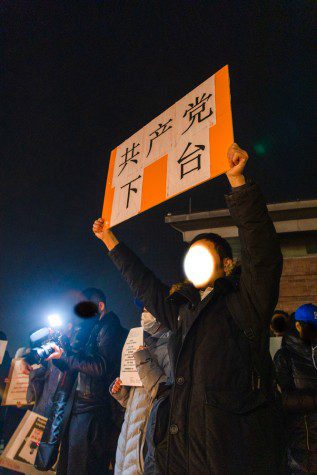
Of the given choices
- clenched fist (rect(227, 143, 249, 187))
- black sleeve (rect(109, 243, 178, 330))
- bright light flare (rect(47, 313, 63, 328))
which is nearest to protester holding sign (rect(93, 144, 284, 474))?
clenched fist (rect(227, 143, 249, 187))

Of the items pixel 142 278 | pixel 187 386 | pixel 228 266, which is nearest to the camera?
pixel 187 386

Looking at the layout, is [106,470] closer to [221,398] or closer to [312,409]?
[312,409]

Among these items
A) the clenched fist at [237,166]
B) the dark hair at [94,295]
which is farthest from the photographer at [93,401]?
the clenched fist at [237,166]

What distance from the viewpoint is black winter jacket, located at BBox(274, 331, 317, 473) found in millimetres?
2539

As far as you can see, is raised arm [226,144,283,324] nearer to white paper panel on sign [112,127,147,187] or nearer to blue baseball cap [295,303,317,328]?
white paper panel on sign [112,127,147,187]

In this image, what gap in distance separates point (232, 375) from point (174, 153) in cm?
182

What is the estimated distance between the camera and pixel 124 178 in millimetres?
3096

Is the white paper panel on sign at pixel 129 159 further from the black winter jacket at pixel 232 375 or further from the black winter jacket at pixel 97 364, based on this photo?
the black winter jacket at pixel 97 364

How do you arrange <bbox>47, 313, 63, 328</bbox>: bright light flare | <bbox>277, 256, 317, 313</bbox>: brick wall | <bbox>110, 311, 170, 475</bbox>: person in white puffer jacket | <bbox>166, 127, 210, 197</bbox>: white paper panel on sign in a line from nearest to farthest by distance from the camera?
<bbox>166, 127, 210, 197</bbox>: white paper panel on sign
<bbox>110, 311, 170, 475</bbox>: person in white puffer jacket
<bbox>47, 313, 63, 328</bbox>: bright light flare
<bbox>277, 256, 317, 313</bbox>: brick wall

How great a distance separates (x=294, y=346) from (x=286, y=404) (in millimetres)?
561

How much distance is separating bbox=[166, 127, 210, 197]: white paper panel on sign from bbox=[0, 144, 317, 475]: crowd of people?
442mm

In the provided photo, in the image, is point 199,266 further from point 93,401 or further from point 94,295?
point 94,295

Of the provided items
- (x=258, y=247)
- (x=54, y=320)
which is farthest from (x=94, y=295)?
(x=258, y=247)

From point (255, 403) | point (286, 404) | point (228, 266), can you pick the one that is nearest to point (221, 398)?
point (255, 403)
